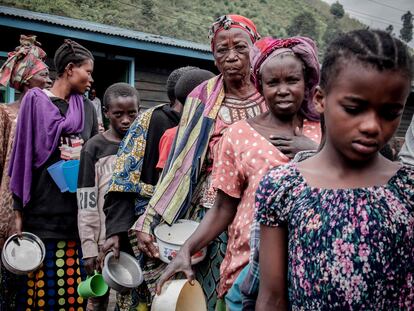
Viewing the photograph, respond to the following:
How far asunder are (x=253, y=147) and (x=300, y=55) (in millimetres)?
425

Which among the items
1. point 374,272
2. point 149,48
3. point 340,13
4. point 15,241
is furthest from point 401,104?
point 340,13

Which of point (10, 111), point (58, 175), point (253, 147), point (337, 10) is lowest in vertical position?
point (58, 175)

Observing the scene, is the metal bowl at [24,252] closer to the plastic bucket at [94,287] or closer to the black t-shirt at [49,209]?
the black t-shirt at [49,209]

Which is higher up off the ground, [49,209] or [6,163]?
[6,163]

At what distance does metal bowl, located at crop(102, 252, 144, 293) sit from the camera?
2.94 m

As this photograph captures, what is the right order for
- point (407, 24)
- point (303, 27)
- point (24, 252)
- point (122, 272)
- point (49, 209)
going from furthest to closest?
point (407, 24) → point (303, 27) → point (49, 209) → point (24, 252) → point (122, 272)

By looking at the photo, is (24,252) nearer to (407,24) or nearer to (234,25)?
(234,25)

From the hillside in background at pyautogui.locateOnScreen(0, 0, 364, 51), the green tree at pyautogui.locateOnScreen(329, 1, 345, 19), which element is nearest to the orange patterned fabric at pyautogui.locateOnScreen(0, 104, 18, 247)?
the hillside in background at pyautogui.locateOnScreen(0, 0, 364, 51)

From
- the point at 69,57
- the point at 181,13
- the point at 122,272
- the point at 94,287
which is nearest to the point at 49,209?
the point at 94,287

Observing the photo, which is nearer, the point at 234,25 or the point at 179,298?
the point at 179,298

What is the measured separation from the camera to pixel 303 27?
235ft

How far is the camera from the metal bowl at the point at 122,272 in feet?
9.64

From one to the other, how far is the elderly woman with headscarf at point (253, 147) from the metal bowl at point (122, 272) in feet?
2.98

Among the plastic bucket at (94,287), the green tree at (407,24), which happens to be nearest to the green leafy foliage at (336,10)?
the green tree at (407,24)
